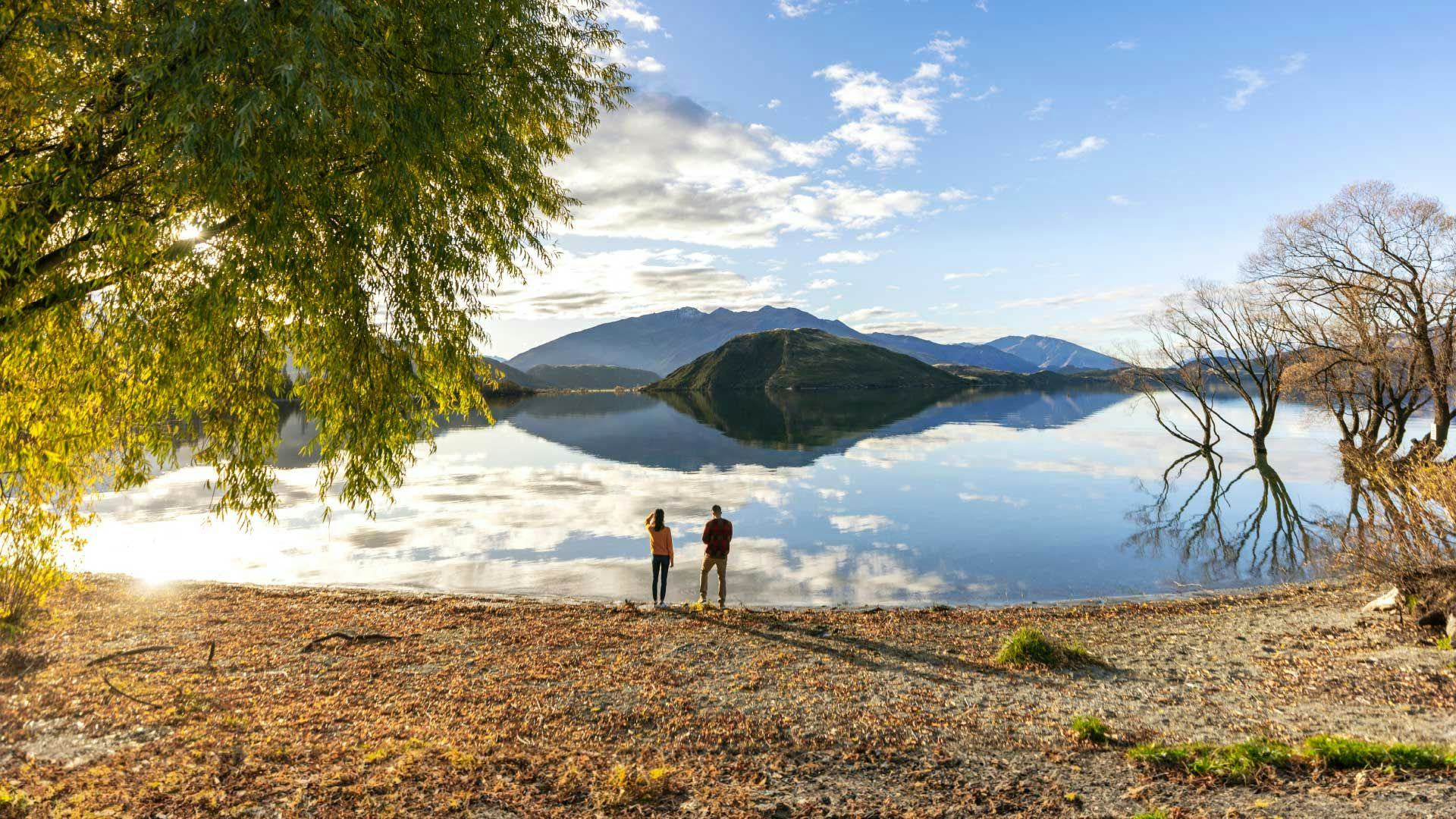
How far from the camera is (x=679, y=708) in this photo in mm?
10961

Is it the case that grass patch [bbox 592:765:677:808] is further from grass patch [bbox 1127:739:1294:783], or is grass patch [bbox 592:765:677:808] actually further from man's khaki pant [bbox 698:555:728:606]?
man's khaki pant [bbox 698:555:728:606]

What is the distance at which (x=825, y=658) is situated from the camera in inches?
539

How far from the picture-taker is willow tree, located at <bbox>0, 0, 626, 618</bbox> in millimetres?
7188

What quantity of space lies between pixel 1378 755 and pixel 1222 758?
63.5 inches

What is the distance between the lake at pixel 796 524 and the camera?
22219 millimetres

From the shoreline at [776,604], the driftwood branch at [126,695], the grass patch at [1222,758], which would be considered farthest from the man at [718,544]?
the driftwood branch at [126,695]

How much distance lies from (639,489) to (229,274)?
31348 millimetres

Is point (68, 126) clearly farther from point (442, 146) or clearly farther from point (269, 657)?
point (269, 657)

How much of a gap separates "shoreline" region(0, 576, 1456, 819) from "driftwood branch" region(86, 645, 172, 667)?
9 cm

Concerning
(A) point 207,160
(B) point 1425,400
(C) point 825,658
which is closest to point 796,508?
(C) point 825,658

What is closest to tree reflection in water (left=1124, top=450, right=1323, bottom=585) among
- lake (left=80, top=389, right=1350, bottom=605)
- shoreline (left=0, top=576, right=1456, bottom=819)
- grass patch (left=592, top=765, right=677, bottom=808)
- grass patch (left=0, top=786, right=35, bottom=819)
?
lake (left=80, top=389, right=1350, bottom=605)

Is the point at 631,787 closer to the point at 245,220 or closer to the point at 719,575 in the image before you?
the point at 245,220

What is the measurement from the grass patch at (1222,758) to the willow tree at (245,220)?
10880 millimetres

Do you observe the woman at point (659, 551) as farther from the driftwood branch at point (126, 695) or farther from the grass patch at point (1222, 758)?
the grass patch at point (1222, 758)
